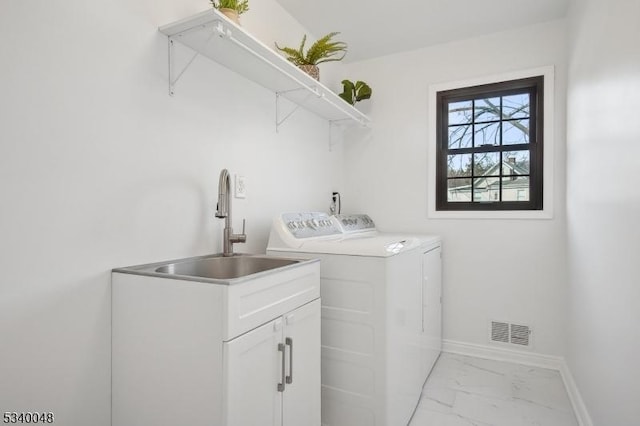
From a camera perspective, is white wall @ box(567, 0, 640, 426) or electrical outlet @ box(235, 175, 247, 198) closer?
white wall @ box(567, 0, 640, 426)

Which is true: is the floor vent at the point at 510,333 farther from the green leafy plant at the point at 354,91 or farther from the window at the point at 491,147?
the green leafy plant at the point at 354,91

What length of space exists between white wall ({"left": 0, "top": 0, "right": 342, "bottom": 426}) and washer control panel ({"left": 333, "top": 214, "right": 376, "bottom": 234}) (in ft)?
3.25

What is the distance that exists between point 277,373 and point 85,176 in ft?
3.25

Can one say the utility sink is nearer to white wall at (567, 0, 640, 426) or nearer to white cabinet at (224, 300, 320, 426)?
white cabinet at (224, 300, 320, 426)

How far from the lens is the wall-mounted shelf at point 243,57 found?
56.1 inches

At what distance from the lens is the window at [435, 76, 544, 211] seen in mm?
2668

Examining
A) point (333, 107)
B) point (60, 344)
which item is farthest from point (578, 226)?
point (60, 344)

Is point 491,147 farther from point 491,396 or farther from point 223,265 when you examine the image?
point 223,265

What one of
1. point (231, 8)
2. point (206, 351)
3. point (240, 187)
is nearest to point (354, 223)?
point (240, 187)

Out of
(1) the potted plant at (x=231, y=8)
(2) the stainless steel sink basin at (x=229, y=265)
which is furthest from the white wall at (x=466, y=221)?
(1) the potted plant at (x=231, y=8)

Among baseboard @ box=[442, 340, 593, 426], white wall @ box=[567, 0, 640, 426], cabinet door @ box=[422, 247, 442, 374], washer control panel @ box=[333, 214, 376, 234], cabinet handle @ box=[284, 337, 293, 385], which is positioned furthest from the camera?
washer control panel @ box=[333, 214, 376, 234]

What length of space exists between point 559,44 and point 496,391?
2464 millimetres

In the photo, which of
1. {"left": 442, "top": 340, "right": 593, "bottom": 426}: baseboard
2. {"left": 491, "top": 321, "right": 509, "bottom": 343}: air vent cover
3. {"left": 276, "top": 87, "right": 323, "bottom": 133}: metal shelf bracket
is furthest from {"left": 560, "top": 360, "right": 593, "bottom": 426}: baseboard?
{"left": 276, "top": 87, "right": 323, "bottom": 133}: metal shelf bracket

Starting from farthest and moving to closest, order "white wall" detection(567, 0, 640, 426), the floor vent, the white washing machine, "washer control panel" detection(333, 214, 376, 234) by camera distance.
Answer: the floor vent < "washer control panel" detection(333, 214, 376, 234) < the white washing machine < "white wall" detection(567, 0, 640, 426)
